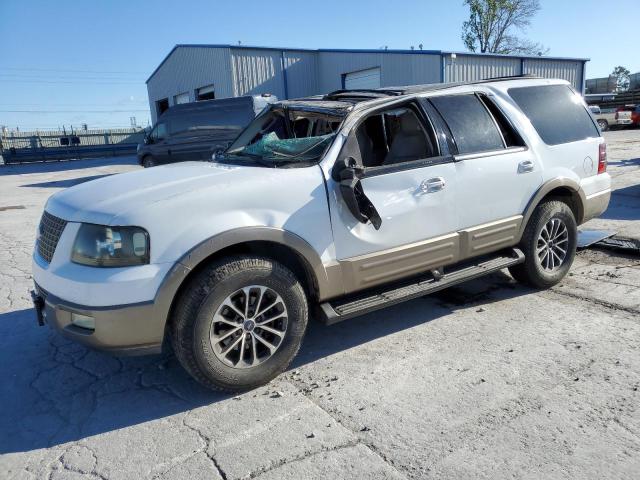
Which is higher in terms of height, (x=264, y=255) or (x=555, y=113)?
(x=555, y=113)

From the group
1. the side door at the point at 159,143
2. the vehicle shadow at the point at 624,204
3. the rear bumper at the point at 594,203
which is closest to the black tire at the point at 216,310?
the rear bumper at the point at 594,203

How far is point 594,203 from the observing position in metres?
5.00

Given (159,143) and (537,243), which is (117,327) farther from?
(159,143)

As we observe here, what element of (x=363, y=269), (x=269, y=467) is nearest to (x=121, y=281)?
(x=269, y=467)

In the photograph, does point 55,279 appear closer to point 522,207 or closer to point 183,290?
point 183,290

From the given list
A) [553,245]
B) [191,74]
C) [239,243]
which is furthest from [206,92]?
[239,243]

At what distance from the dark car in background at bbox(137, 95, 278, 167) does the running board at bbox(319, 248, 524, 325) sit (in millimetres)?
11810

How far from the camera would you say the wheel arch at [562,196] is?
4457mm

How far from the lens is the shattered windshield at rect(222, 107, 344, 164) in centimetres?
364

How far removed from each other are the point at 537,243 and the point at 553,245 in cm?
29

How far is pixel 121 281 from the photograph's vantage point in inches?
111

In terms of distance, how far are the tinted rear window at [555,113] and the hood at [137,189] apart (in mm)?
2658

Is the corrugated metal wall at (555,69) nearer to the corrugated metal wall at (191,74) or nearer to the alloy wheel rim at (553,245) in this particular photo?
the corrugated metal wall at (191,74)

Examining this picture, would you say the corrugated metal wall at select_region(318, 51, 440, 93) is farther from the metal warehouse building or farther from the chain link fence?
the chain link fence
